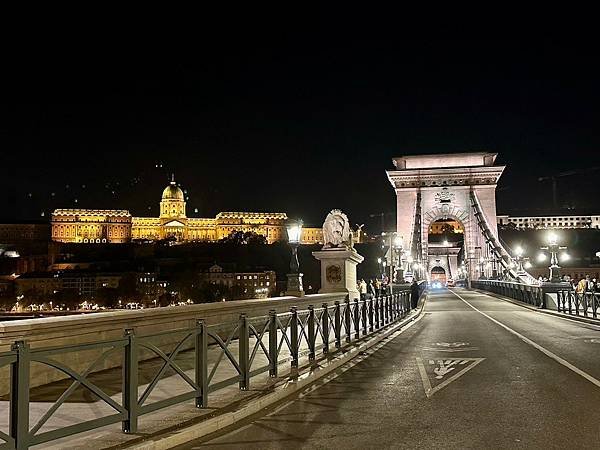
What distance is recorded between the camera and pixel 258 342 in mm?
9906

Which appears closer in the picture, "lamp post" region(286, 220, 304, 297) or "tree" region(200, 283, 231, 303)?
"lamp post" region(286, 220, 304, 297)

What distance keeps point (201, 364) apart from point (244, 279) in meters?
145

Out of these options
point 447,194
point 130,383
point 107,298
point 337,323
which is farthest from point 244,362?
point 107,298

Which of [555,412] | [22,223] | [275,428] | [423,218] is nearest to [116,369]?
[275,428]

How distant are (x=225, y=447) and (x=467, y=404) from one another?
12.1 ft

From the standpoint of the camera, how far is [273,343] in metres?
10.8

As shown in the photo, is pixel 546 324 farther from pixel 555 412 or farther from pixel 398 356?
pixel 555 412

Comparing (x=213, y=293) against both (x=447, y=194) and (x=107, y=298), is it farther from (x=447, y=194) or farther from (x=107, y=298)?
(x=447, y=194)

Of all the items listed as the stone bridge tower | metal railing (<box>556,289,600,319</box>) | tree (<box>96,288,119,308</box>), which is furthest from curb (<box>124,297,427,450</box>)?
tree (<box>96,288,119,308</box>)

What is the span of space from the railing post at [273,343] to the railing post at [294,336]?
950 millimetres

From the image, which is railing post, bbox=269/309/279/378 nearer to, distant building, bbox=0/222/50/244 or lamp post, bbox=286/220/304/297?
lamp post, bbox=286/220/304/297

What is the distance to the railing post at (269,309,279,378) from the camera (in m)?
10.6

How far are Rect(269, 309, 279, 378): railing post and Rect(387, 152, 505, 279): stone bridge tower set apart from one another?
8635 cm

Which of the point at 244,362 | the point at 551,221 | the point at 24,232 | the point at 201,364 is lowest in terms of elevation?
the point at 244,362
